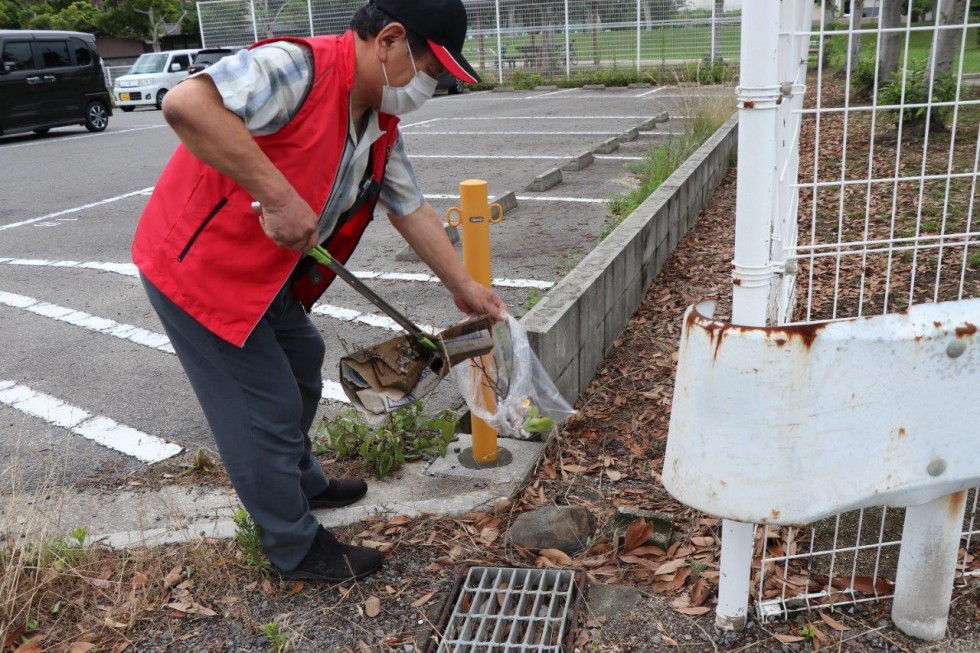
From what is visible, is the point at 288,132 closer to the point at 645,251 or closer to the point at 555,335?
the point at 555,335

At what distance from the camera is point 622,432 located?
361 centimetres

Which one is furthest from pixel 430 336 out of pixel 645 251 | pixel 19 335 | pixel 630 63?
pixel 630 63

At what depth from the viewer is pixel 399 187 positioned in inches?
107

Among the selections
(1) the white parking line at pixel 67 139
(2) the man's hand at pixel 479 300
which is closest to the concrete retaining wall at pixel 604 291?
(2) the man's hand at pixel 479 300

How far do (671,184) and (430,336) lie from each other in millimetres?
4160

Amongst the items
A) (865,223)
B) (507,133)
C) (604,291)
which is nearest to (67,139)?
(507,133)

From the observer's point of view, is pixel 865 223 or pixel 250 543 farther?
pixel 250 543

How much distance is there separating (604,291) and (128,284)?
3.94 m

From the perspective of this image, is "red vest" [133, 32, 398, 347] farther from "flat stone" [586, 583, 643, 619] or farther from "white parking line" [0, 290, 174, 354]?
"white parking line" [0, 290, 174, 354]

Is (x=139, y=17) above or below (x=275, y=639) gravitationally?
above

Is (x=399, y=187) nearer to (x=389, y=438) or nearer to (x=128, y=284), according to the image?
(x=389, y=438)

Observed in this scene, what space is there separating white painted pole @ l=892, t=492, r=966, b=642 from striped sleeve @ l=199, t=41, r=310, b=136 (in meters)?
1.97

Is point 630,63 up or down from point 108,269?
up

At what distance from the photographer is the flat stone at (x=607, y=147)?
35.3 ft
